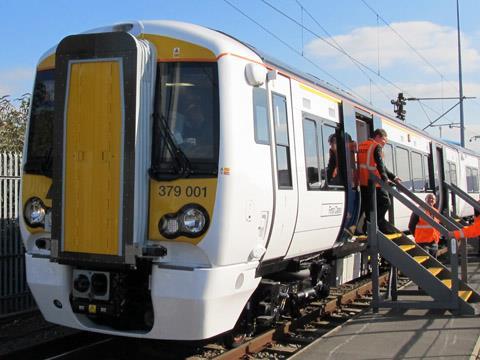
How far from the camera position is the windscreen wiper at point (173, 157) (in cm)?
505

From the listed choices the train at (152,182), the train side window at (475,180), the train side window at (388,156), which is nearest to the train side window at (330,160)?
the train at (152,182)

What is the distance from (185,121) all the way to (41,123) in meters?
1.65

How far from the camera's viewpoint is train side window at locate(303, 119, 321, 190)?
6.74 metres

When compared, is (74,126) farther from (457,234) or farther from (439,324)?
(457,234)

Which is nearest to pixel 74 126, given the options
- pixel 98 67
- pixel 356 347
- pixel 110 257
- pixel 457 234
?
pixel 98 67

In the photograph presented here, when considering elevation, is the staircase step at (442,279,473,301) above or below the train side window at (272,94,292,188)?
below

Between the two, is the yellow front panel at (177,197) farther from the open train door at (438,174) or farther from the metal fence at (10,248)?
the open train door at (438,174)

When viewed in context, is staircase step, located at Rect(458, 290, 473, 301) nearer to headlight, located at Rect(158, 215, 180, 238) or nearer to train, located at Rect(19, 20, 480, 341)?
train, located at Rect(19, 20, 480, 341)

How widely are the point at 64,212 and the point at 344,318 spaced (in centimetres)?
501

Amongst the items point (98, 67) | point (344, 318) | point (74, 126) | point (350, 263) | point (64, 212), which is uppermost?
point (98, 67)

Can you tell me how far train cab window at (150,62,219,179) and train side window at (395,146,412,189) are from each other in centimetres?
695

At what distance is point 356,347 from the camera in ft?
20.2

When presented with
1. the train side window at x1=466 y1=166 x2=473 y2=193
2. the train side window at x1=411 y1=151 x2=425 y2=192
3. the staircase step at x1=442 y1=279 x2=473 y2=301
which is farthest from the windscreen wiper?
the train side window at x1=466 y1=166 x2=473 y2=193

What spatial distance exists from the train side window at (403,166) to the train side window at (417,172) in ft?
1.51
